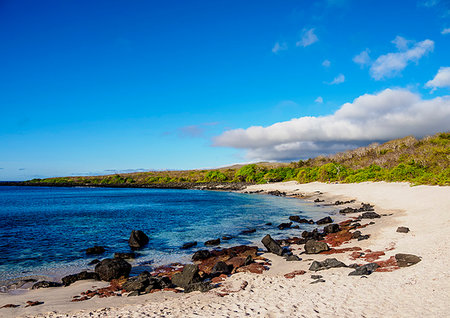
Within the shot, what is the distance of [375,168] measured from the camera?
2675 inches

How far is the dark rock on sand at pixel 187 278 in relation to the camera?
12836 mm

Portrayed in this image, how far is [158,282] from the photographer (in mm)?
12836

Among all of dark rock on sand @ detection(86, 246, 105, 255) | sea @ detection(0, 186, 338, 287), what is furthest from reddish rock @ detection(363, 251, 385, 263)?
dark rock on sand @ detection(86, 246, 105, 255)

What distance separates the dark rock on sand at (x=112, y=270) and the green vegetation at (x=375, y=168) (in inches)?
1657

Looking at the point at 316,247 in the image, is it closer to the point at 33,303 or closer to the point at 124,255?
the point at 124,255

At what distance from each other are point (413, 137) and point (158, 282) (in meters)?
115

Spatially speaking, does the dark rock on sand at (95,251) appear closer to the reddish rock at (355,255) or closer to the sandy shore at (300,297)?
the sandy shore at (300,297)

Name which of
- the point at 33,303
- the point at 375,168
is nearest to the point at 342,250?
the point at 33,303

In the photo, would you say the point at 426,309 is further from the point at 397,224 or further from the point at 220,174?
the point at 220,174

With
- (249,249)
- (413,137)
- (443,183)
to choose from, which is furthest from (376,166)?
(249,249)

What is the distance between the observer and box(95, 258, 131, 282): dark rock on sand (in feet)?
47.4

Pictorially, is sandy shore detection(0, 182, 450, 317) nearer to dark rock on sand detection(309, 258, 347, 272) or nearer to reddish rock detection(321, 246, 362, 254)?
dark rock on sand detection(309, 258, 347, 272)

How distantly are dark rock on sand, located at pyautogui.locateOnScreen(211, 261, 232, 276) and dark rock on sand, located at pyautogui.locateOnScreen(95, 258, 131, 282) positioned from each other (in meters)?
4.79

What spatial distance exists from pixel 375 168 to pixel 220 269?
65.5 metres
